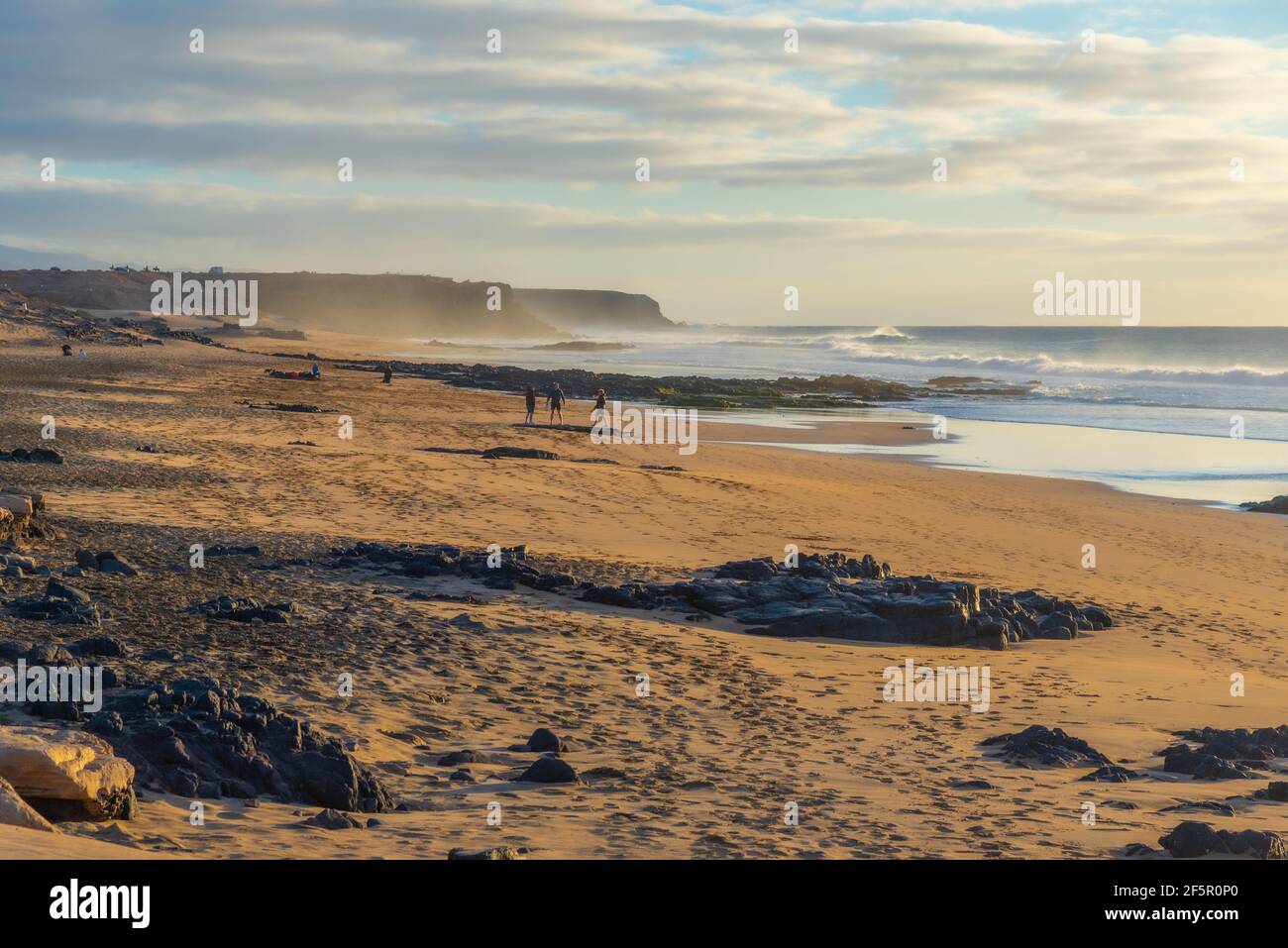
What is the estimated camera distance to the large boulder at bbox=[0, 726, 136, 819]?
5.55 meters

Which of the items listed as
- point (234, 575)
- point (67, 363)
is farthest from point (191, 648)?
point (67, 363)

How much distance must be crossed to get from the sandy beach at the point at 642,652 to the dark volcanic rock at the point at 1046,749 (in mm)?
191

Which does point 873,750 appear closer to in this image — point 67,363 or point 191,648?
point 191,648

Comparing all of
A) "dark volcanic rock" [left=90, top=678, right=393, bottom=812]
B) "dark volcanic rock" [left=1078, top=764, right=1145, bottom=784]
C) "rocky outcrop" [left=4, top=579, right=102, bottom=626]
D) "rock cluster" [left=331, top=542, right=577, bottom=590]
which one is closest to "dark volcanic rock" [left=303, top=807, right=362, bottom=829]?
"dark volcanic rock" [left=90, top=678, right=393, bottom=812]

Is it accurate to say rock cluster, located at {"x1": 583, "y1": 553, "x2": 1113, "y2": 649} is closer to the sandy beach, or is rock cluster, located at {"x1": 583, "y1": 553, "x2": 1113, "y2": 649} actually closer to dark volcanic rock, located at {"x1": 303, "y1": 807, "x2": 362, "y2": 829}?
the sandy beach

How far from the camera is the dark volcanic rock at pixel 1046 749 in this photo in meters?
8.75

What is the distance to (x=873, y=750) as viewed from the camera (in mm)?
8836

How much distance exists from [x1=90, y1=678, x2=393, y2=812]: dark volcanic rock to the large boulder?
2.19ft

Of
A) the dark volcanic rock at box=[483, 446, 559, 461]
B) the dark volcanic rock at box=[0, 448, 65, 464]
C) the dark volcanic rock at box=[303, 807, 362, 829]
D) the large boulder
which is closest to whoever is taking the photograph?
the large boulder

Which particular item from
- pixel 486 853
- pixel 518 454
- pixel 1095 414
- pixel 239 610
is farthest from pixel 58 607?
pixel 1095 414

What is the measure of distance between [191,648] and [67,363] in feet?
114

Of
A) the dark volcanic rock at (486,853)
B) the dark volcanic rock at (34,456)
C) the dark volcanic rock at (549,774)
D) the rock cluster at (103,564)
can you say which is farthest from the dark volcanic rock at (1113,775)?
the dark volcanic rock at (34,456)

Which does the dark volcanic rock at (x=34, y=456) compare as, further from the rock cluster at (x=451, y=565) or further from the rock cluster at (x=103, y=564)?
the rock cluster at (x=103, y=564)

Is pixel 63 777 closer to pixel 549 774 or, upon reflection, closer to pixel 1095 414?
pixel 549 774
